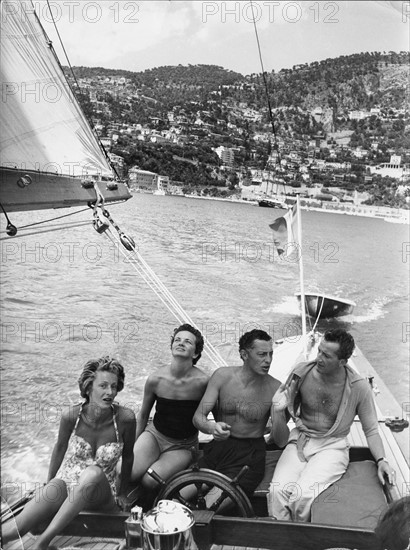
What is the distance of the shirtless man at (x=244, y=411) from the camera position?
186cm

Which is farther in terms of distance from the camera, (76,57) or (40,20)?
(76,57)

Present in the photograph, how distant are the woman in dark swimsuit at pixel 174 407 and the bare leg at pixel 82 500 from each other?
0.27 m

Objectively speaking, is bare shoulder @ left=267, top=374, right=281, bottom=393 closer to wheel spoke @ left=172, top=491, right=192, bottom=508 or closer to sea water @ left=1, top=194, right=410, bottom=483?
wheel spoke @ left=172, top=491, right=192, bottom=508

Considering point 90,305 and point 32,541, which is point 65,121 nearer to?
point 32,541

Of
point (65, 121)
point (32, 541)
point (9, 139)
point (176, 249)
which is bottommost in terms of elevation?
point (32, 541)

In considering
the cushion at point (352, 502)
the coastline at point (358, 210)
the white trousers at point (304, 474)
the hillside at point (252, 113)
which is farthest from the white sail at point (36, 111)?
the cushion at point (352, 502)

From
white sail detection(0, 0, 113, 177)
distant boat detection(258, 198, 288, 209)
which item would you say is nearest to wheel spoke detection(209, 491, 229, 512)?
white sail detection(0, 0, 113, 177)

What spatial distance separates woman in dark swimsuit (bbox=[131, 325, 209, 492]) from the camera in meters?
1.90

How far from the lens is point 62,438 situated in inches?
67.1

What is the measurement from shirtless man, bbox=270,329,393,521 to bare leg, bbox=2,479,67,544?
0.65 meters

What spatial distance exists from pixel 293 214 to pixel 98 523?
1806mm

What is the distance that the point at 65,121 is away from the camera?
2.99 m

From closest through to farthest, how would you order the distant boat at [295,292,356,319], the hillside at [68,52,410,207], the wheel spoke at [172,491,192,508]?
the wheel spoke at [172,491,192,508], the hillside at [68,52,410,207], the distant boat at [295,292,356,319]

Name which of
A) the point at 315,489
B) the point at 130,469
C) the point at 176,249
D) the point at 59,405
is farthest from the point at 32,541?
the point at 176,249
